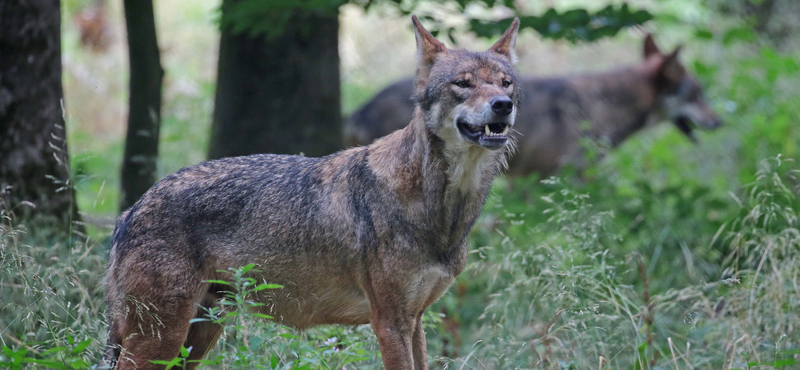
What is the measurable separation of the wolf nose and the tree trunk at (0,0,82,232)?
274cm

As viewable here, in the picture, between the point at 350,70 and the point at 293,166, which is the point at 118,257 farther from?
the point at 350,70

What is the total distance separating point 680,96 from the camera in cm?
1005

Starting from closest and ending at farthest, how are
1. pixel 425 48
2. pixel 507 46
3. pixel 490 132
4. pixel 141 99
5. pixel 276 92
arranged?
1. pixel 490 132
2. pixel 425 48
3. pixel 507 46
4. pixel 141 99
5. pixel 276 92

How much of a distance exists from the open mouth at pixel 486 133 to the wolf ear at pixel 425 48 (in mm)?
490

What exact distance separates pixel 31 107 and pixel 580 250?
12.2 feet

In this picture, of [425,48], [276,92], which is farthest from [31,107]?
[425,48]

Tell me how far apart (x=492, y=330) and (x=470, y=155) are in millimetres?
1532

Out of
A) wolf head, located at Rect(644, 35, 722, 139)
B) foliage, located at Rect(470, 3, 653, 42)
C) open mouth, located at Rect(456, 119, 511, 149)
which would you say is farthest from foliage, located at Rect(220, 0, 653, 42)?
wolf head, located at Rect(644, 35, 722, 139)

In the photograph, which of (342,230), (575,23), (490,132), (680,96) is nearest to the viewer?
(490,132)

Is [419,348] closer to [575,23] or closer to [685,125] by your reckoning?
[575,23]

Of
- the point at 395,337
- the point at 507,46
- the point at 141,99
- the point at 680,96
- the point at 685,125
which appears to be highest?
the point at 507,46

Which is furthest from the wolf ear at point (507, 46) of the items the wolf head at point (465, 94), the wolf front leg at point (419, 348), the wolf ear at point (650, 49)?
the wolf ear at point (650, 49)

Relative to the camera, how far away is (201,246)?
3.68 metres

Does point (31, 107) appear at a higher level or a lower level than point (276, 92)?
higher
